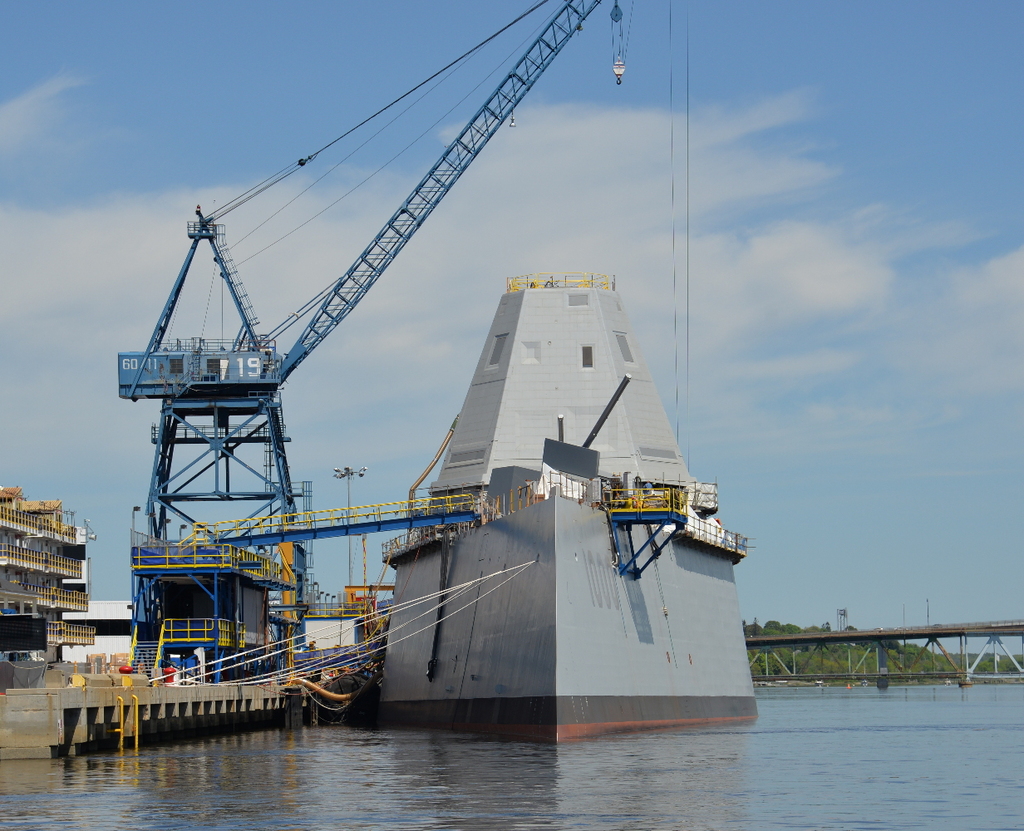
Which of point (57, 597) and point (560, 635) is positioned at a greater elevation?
point (57, 597)

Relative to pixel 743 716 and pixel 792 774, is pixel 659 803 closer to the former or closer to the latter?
pixel 792 774

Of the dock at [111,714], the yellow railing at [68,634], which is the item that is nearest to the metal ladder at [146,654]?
the yellow railing at [68,634]

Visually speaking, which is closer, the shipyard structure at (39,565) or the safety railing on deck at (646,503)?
the safety railing on deck at (646,503)

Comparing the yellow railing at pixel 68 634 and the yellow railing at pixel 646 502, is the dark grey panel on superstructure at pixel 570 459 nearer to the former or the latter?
the yellow railing at pixel 646 502

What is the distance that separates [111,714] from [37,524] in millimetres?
36999

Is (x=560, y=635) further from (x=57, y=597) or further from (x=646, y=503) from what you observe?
(x=57, y=597)

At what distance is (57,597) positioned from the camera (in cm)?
7638

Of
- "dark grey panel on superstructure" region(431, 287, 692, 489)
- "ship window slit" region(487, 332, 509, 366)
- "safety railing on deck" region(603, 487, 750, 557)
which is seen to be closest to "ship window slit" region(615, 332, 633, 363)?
"dark grey panel on superstructure" region(431, 287, 692, 489)

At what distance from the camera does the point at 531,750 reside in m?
39.3

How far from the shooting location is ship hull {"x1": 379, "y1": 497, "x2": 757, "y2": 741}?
42.7 metres

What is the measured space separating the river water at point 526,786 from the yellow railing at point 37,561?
26.7 meters

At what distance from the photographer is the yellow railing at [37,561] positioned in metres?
70.1

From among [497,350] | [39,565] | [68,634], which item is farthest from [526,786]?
[68,634]

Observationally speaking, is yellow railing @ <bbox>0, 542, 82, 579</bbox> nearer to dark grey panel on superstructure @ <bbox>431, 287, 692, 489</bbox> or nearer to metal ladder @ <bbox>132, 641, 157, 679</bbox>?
metal ladder @ <bbox>132, 641, 157, 679</bbox>
